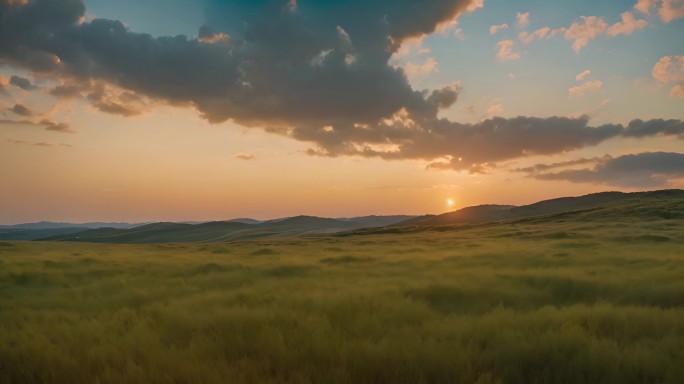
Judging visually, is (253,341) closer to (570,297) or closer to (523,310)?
(523,310)

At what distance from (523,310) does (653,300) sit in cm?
331

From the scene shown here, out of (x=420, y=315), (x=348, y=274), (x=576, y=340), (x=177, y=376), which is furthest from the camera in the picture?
(x=348, y=274)

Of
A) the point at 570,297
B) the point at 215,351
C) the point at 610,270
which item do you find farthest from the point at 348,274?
the point at 215,351

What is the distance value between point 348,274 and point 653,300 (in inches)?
388

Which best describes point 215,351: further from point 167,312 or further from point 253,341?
point 167,312

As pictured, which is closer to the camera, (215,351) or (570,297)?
(215,351)

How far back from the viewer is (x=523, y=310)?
28.2ft

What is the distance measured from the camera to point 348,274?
52.5ft

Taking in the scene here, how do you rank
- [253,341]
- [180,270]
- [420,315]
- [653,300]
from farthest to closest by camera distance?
[180,270], [653,300], [420,315], [253,341]

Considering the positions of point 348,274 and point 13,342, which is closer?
point 13,342

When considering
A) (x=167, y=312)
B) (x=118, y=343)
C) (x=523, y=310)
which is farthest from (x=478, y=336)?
(x=167, y=312)

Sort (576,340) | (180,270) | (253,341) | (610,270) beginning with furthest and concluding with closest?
(180,270)
(610,270)
(253,341)
(576,340)

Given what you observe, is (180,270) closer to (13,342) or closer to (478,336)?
(13,342)

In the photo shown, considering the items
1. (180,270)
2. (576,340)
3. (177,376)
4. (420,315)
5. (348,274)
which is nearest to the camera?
(177,376)
